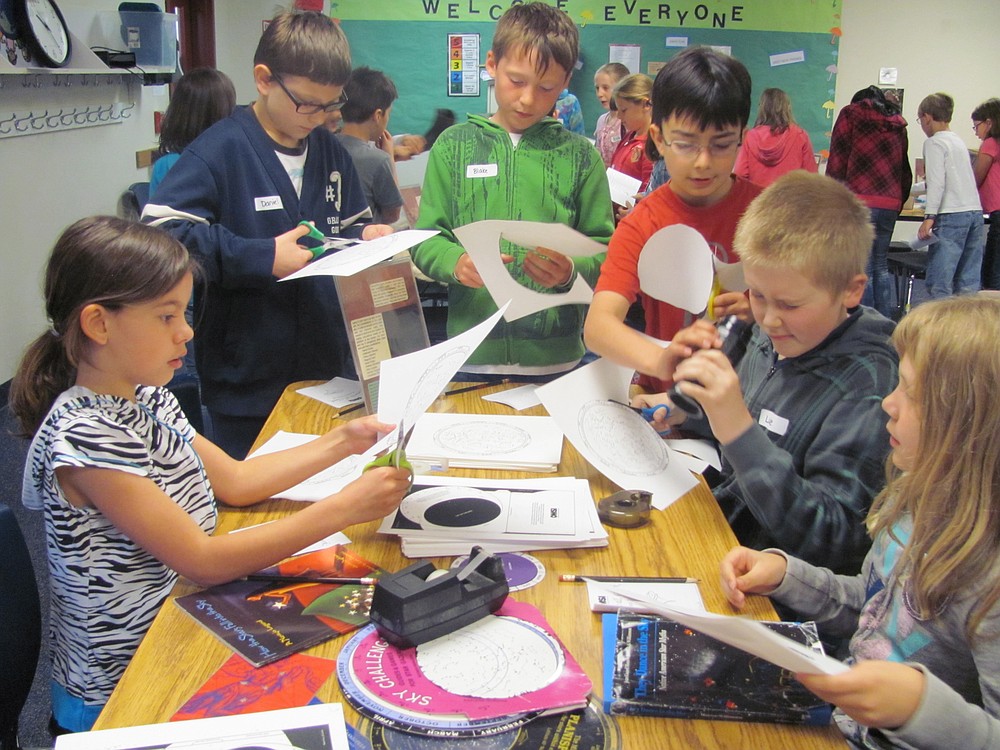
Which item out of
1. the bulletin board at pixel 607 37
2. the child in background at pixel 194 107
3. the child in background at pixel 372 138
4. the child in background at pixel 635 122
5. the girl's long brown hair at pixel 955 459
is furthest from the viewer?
the bulletin board at pixel 607 37

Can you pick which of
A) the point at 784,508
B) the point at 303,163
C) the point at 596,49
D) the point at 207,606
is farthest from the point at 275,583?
the point at 596,49

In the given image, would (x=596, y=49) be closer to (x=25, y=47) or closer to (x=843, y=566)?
(x=25, y=47)

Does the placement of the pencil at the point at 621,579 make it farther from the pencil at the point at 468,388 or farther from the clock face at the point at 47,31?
the clock face at the point at 47,31

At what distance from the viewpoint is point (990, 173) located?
6.06 meters

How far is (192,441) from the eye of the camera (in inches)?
58.0

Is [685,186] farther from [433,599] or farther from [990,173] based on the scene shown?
[990,173]

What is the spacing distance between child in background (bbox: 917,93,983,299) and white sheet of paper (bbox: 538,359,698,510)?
5.03 m

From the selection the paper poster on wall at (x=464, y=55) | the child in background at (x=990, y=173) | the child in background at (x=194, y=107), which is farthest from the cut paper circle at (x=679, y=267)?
the paper poster on wall at (x=464, y=55)

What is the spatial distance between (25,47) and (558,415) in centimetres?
368

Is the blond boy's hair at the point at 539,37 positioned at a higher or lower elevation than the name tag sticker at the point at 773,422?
higher

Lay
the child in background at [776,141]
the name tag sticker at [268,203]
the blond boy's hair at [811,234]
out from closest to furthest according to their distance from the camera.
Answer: the blond boy's hair at [811,234] < the name tag sticker at [268,203] < the child in background at [776,141]

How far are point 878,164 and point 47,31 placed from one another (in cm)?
487

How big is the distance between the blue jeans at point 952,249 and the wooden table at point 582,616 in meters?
5.09

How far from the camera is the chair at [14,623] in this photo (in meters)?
1.25
